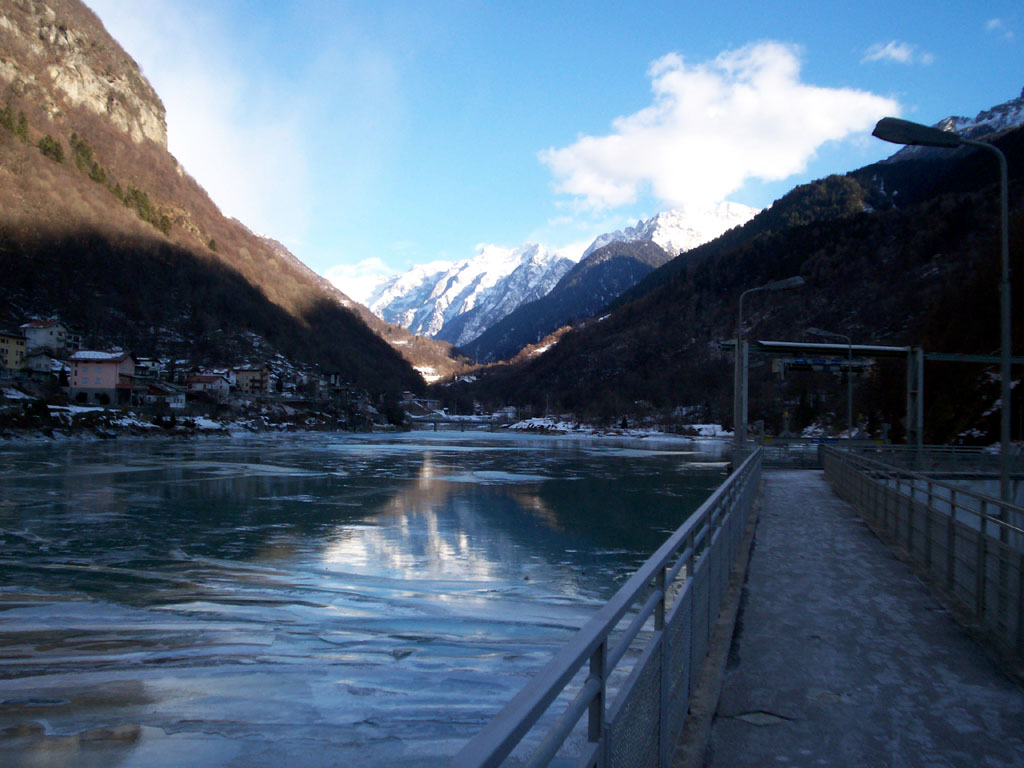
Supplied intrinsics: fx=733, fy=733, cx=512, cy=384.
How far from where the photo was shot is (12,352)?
301ft

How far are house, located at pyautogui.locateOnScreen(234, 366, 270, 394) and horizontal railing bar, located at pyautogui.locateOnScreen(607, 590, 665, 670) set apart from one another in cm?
12782

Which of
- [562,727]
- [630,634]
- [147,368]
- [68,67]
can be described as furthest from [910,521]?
[68,67]

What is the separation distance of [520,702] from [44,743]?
19.4ft

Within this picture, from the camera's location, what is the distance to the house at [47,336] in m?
97.9

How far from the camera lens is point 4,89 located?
512 feet

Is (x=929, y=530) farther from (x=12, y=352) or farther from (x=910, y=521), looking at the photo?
(x=12, y=352)

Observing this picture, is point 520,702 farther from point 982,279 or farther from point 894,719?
point 982,279

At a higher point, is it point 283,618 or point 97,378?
point 97,378

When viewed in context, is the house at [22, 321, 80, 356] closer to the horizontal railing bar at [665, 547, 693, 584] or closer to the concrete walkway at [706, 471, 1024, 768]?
the concrete walkway at [706, 471, 1024, 768]

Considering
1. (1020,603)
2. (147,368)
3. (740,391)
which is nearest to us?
(1020,603)

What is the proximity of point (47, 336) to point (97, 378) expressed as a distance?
1416 centimetres

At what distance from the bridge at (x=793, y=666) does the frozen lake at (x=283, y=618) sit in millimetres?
1376

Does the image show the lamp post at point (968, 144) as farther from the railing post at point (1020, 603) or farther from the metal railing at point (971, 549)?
the railing post at point (1020, 603)

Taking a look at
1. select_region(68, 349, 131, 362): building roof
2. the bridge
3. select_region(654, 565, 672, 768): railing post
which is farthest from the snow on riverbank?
select_region(654, 565, 672, 768): railing post
